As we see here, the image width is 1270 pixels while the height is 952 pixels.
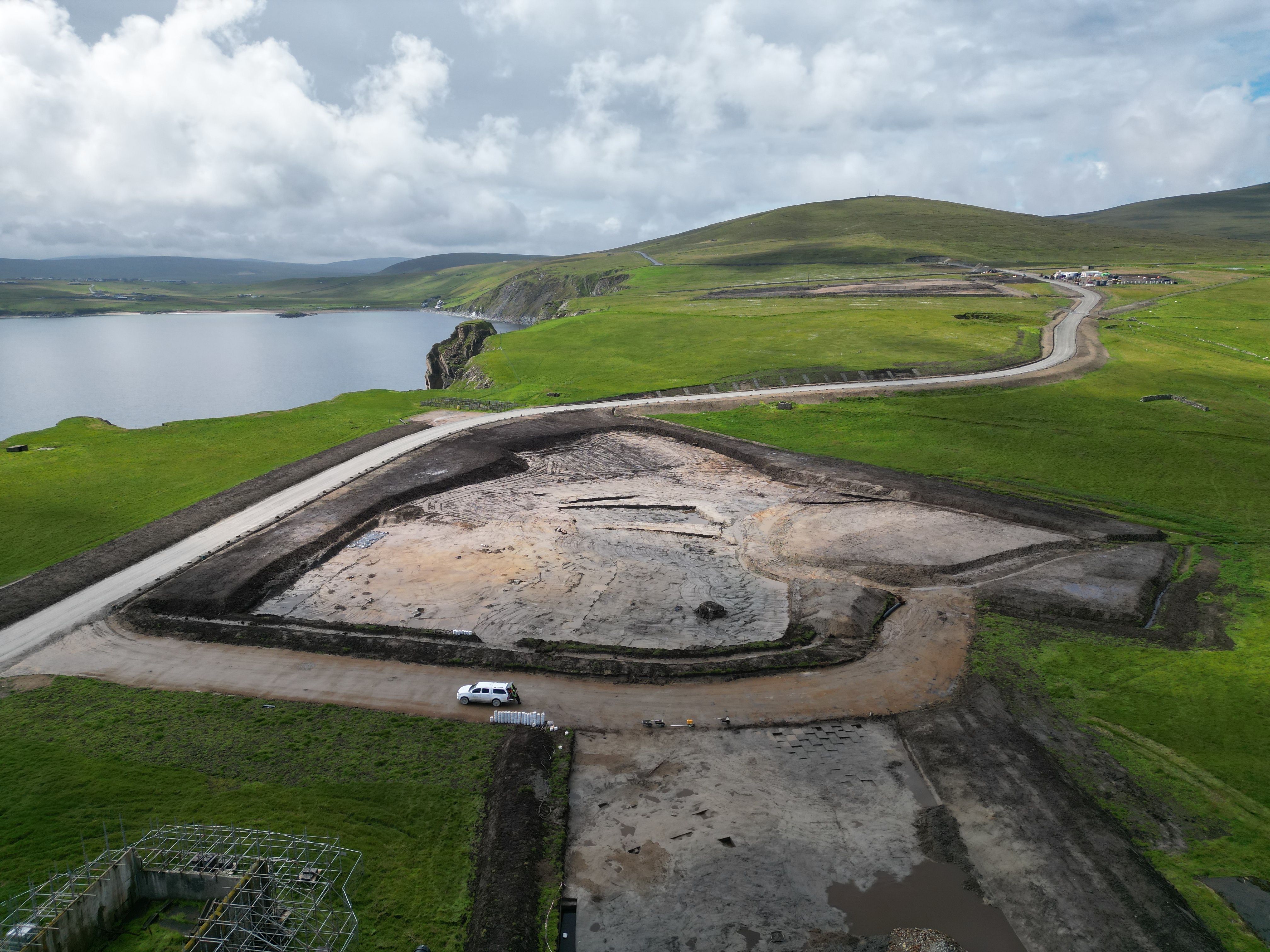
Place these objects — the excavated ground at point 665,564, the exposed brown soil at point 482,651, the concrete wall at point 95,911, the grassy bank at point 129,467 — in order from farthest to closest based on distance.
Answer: the grassy bank at point 129,467
the excavated ground at point 665,564
the exposed brown soil at point 482,651
the concrete wall at point 95,911

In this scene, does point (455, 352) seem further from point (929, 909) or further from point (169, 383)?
point (929, 909)

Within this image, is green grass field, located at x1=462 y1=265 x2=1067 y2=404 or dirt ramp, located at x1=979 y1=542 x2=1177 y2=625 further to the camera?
green grass field, located at x1=462 y1=265 x2=1067 y2=404

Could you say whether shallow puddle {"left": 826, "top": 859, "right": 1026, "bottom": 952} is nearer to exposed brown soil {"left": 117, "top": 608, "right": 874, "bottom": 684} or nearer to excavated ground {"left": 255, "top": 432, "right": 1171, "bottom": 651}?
exposed brown soil {"left": 117, "top": 608, "right": 874, "bottom": 684}

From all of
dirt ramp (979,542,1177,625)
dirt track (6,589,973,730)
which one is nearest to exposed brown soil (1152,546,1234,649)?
dirt ramp (979,542,1177,625)

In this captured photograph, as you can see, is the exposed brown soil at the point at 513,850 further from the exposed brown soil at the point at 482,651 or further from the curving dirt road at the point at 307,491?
the curving dirt road at the point at 307,491

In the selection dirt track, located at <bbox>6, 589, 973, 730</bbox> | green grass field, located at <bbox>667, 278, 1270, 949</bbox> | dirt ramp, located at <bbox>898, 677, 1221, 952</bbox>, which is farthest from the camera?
dirt track, located at <bbox>6, 589, 973, 730</bbox>

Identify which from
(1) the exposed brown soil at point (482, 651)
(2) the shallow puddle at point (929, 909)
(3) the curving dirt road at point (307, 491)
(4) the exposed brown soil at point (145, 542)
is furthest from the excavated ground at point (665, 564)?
(2) the shallow puddle at point (929, 909)
